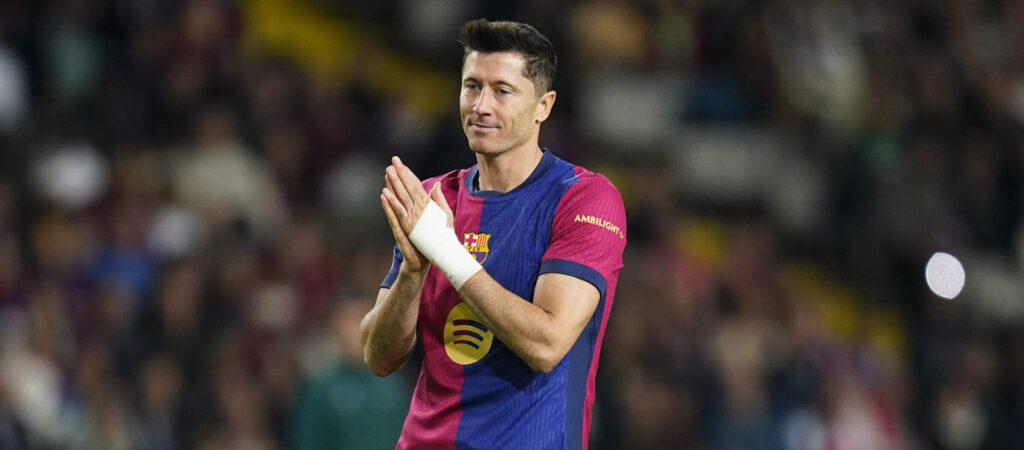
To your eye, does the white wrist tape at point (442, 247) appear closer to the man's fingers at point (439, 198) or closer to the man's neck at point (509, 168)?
the man's fingers at point (439, 198)

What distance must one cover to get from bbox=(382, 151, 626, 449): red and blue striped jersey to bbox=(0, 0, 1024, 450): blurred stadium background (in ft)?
12.5

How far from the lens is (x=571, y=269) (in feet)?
12.6

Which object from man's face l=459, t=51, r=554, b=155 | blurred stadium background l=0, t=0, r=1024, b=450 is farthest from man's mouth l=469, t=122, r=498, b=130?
blurred stadium background l=0, t=0, r=1024, b=450

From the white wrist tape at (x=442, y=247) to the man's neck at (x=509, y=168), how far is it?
32 cm

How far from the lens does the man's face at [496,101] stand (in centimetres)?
400

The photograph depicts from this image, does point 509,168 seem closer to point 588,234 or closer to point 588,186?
point 588,186

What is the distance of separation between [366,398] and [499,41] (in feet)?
13.5

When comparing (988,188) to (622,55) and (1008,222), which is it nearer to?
(1008,222)

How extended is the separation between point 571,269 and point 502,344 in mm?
296

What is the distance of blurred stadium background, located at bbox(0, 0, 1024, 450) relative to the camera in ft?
29.2

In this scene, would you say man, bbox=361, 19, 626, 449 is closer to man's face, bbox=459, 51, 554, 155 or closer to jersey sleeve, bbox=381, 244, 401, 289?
man's face, bbox=459, 51, 554, 155

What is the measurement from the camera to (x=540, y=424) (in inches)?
154

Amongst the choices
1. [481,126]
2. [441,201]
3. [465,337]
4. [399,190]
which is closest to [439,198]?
[441,201]

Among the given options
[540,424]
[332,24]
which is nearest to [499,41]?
[540,424]
